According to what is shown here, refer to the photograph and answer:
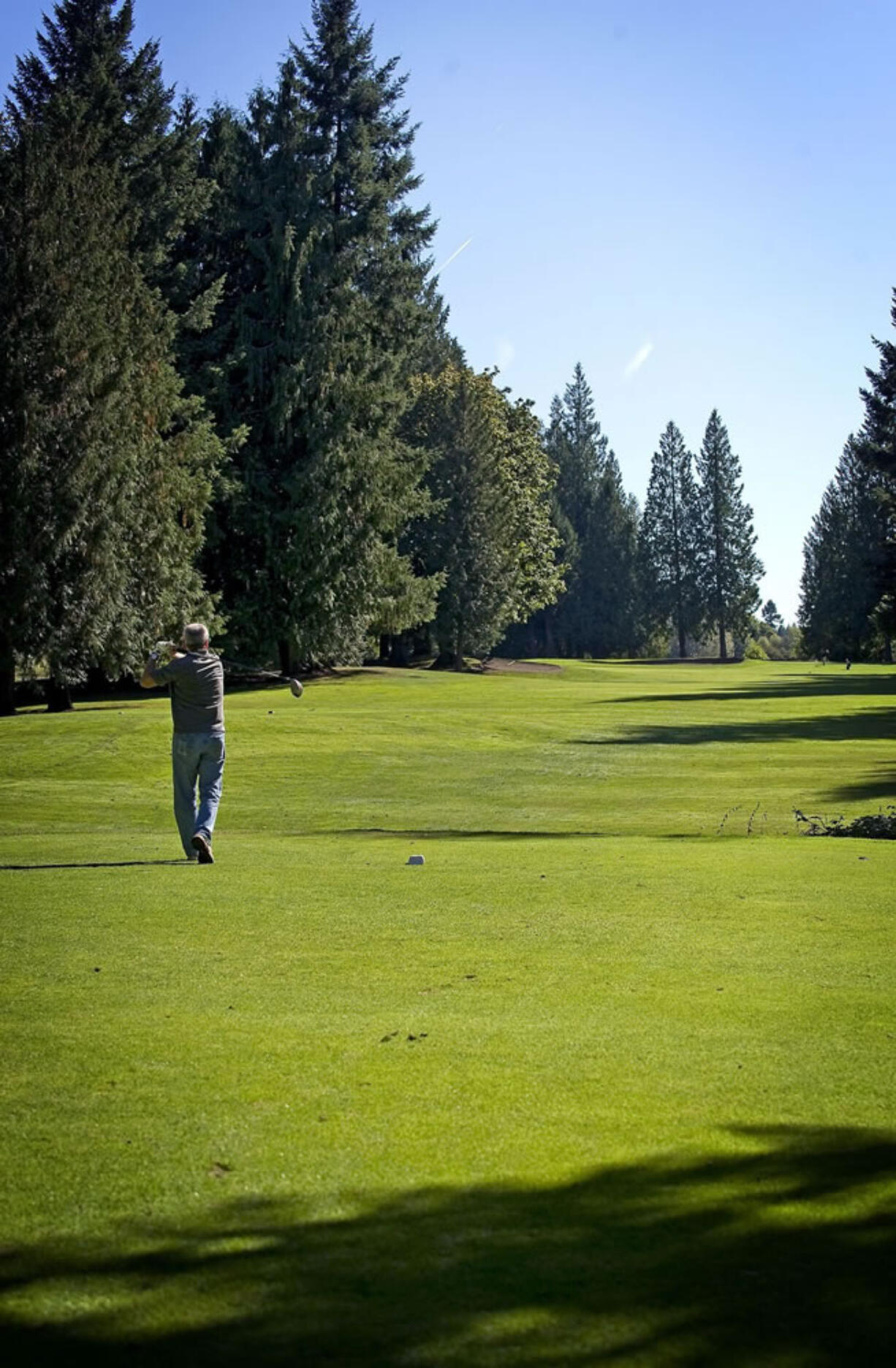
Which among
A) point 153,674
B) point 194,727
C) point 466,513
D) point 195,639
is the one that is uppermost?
point 466,513

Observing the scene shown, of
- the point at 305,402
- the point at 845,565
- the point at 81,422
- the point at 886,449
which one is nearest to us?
the point at 81,422

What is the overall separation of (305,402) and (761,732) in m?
25.0

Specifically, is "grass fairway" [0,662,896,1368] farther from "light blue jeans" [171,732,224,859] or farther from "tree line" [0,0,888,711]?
"tree line" [0,0,888,711]

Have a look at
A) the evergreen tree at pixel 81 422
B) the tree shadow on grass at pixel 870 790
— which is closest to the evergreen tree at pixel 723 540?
the evergreen tree at pixel 81 422

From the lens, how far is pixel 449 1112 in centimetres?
527

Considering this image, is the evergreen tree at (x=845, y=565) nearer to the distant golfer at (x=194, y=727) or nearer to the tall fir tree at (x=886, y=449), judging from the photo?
the tall fir tree at (x=886, y=449)

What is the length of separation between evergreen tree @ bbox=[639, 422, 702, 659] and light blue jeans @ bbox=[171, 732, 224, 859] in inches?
4456

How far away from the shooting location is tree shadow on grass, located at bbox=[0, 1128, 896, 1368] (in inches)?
135

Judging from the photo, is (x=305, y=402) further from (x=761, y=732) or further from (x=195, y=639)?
(x=195, y=639)

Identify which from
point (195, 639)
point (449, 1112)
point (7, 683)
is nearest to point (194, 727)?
point (195, 639)

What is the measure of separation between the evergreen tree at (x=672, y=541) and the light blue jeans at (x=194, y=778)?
371 ft

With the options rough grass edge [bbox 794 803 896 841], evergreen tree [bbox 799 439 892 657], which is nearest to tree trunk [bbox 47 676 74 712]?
rough grass edge [bbox 794 803 896 841]

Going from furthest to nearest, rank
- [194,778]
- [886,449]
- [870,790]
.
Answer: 1. [886,449]
2. [870,790]
3. [194,778]

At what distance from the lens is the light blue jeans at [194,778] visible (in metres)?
13.6
